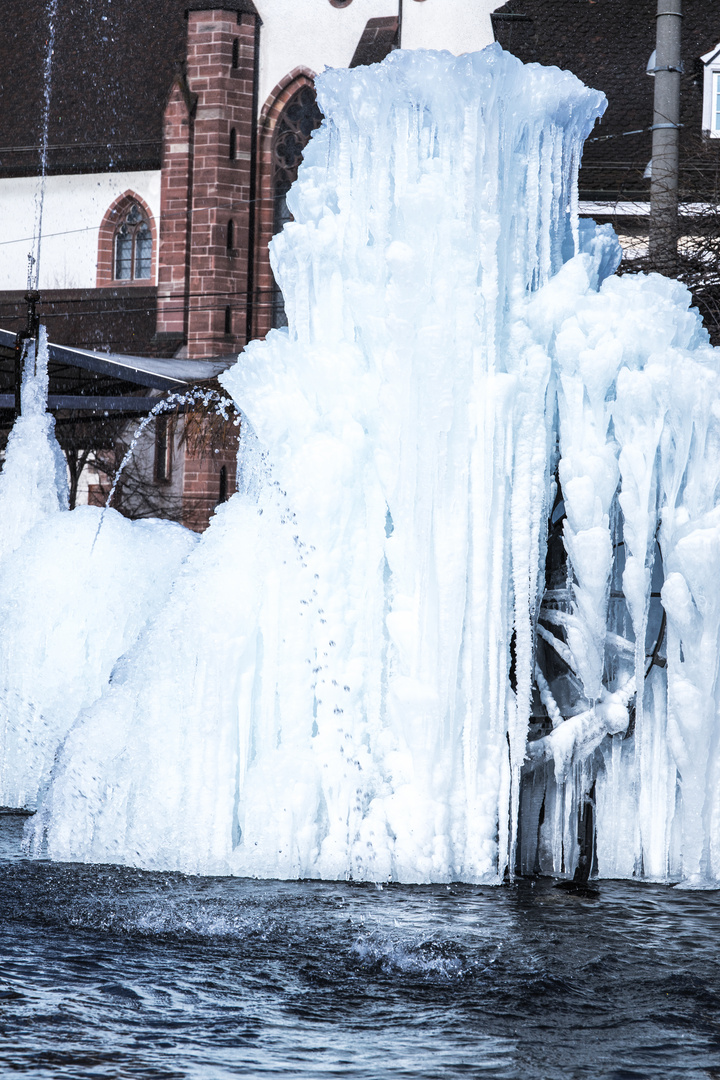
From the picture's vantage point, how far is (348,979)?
5.59m

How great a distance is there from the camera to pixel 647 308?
7.72 m

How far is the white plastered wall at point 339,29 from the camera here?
28.7 m

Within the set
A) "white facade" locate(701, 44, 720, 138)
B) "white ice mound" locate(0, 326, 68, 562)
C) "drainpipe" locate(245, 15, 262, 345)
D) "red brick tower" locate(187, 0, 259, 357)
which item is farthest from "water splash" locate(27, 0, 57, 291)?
"white ice mound" locate(0, 326, 68, 562)

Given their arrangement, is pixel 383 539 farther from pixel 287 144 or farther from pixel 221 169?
pixel 287 144

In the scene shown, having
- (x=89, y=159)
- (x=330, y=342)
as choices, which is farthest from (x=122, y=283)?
(x=330, y=342)

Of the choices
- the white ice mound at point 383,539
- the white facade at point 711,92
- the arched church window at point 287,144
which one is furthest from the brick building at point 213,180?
the white ice mound at point 383,539

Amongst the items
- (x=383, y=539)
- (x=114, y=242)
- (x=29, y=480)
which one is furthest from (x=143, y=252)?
(x=383, y=539)

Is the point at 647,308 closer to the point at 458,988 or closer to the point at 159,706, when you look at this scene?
the point at 159,706

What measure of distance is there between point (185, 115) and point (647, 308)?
74.4 ft

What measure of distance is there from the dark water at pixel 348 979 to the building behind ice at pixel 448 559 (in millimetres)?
376

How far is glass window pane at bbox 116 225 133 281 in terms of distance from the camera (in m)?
31.3

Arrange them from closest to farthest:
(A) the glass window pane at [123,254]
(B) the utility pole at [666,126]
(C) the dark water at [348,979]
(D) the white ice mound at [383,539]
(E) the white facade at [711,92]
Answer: (C) the dark water at [348,979] < (D) the white ice mound at [383,539] < (B) the utility pole at [666,126] < (E) the white facade at [711,92] < (A) the glass window pane at [123,254]

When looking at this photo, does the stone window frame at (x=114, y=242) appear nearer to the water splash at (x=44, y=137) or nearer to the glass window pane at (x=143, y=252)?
the glass window pane at (x=143, y=252)

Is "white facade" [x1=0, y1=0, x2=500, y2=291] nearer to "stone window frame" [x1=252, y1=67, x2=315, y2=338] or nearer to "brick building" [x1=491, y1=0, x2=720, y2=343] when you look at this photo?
"stone window frame" [x1=252, y1=67, x2=315, y2=338]
